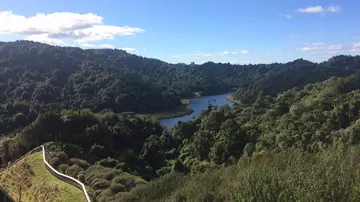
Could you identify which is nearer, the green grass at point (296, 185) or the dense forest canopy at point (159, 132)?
the green grass at point (296, 185)

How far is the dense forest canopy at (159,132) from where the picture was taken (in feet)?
60.8

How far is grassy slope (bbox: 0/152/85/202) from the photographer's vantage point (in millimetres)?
21531

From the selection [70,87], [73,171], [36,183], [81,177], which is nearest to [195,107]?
[70,87]

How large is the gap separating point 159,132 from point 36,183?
45.7 m

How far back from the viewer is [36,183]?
974 inches

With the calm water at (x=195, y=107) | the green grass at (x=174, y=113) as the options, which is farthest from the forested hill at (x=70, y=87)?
the calm water at (x=195, y=107)

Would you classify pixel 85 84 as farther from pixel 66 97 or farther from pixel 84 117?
pixel 84 117

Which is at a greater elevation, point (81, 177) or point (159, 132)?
point (81, 177)

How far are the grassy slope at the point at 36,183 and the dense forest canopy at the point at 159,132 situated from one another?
1.31m

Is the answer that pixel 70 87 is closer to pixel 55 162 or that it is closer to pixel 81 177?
pixel 55 162

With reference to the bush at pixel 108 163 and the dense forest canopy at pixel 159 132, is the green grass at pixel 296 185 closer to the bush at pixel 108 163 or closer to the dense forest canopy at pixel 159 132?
the dense forest canopy at pixel 159 132

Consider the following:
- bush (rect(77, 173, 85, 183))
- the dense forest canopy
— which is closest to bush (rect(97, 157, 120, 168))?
the dense forest canopy

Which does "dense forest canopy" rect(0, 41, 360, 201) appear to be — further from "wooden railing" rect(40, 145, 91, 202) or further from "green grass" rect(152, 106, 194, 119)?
"green grass" rect(152, 106, 194, 119)

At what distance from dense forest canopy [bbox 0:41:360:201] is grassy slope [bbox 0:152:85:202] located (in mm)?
1311
